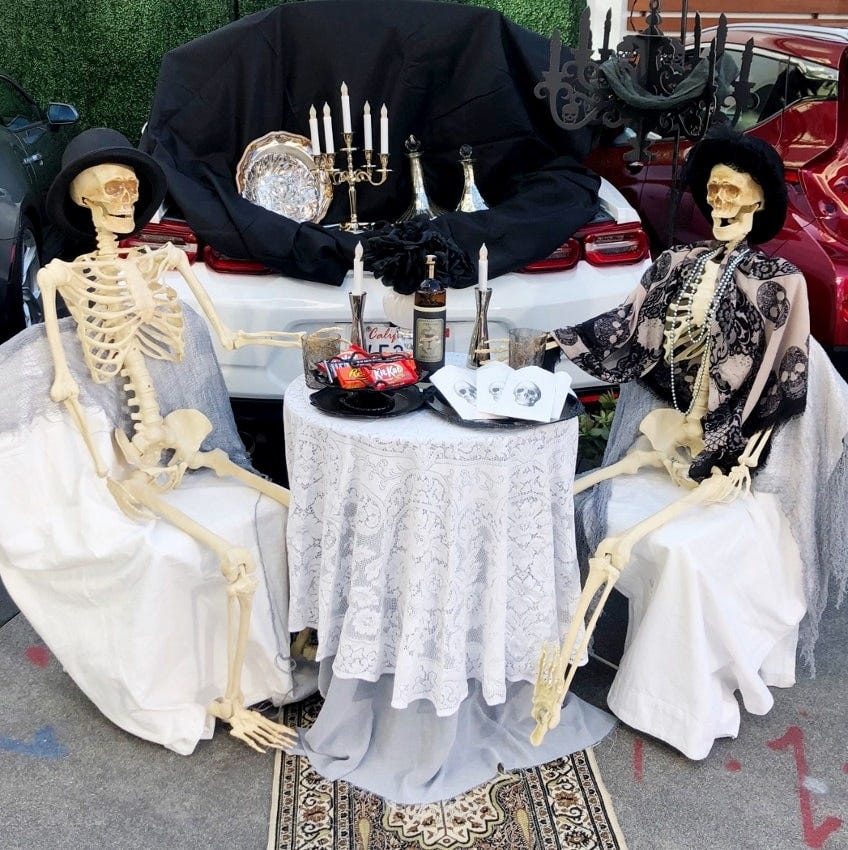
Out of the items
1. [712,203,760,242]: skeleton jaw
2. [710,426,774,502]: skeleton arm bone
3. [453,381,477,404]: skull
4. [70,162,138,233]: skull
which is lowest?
[710,426,774,502]: skeleton arm bone

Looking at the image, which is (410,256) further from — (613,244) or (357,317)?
(613,244)

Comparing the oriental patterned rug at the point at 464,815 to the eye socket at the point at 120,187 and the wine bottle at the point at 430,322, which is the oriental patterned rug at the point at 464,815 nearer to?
the wine bottle at the point at 430,322

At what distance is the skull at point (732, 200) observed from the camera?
2.40 meters

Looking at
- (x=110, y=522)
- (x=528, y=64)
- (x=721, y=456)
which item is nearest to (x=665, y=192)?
(x=528, y=64)

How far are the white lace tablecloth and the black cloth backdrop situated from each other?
4.83 ft

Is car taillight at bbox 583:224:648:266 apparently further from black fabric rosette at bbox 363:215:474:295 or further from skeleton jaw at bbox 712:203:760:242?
black fabric rosette at bbox 363:215:474:295

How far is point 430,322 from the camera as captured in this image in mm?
2510

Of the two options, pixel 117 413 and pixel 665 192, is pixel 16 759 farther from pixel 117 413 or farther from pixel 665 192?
pixel 665 192

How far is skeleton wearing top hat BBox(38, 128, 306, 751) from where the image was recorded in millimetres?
2326

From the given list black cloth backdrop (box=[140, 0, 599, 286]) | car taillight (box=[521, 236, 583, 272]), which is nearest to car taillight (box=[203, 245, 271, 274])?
Answer: black cloth backdrop (box=[140, 0, 599, 286])

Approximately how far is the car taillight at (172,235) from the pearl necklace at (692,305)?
5.53ft

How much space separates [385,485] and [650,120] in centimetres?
169

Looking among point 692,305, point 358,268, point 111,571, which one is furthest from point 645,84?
point 111,571

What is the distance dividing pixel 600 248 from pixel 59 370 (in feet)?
6.48
